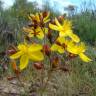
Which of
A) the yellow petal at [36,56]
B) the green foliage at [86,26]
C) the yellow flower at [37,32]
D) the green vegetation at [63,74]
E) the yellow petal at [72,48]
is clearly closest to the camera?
the yellow petal at [36,56]

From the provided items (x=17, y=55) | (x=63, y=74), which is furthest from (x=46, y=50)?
(x=63, y=74)

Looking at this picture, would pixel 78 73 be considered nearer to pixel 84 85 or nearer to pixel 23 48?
pixel 84 85

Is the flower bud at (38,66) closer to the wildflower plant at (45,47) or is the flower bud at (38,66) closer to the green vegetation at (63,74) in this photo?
the wildflower plant at (45,47)

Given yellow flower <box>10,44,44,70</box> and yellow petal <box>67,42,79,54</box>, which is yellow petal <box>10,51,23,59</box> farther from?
yellow petal <box>67,42,79,54</box>

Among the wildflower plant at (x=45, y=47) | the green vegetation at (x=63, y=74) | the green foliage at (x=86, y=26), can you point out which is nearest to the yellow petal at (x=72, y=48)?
the wildflower plant at (x=45, y=47)

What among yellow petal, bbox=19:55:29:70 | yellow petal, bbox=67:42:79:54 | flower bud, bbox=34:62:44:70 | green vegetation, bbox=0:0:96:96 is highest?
yellow petal, bbox=67:42:79:54

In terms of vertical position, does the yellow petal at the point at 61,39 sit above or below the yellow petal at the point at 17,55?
above

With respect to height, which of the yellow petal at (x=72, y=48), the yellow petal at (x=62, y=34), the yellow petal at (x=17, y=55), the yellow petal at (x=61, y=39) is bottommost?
the yellow petal at (x=17, y=55)

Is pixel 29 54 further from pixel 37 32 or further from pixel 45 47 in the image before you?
pixel 37 32

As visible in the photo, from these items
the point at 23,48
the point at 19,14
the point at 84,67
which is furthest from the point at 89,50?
the point at 23,48

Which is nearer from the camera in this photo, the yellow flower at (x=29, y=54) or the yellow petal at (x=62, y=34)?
the yellow flower at (x=29, y=54)

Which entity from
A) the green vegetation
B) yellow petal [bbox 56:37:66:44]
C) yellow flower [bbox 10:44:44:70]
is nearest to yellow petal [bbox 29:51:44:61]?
yellow flower [bbox 10:44:44:70]
